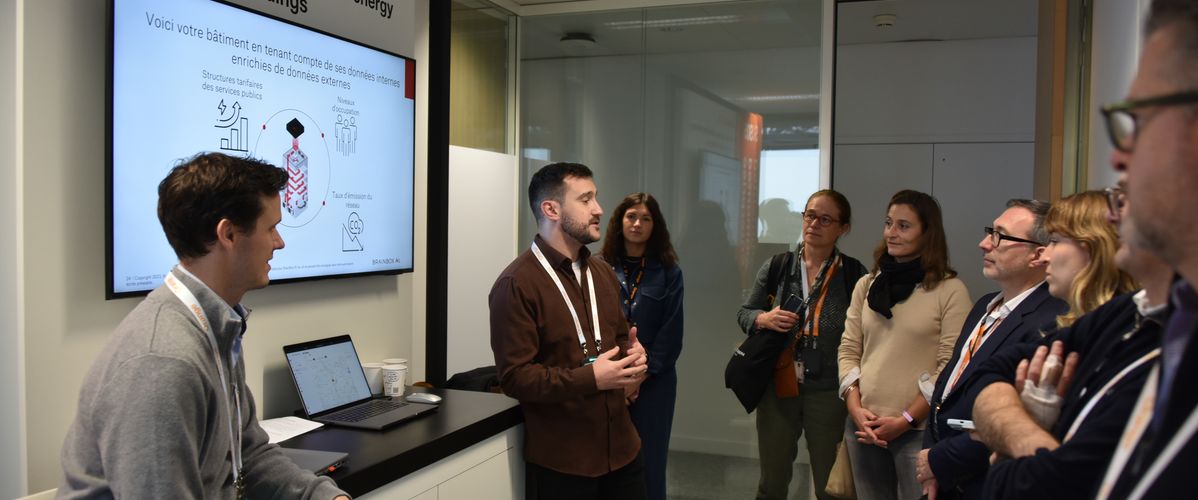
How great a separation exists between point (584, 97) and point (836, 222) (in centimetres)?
186

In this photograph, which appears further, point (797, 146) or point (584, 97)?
point (584, 97)

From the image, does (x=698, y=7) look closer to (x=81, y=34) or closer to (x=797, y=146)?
(x=797, y=146)

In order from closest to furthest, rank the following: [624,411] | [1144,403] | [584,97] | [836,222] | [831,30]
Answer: [1144,403] < [624,411] < [836,222] < [831,30] < [584,97]

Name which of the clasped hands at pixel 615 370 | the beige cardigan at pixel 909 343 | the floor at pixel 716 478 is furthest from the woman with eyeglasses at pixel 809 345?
the clasped hands at pixel 615 370

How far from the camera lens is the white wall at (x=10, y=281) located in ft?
6.32

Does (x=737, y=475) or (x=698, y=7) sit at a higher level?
(x=698, y=7)

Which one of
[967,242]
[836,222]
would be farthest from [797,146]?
[967,242]

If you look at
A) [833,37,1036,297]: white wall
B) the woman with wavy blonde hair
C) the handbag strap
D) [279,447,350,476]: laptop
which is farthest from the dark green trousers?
[833,37,1036,297]: white wall

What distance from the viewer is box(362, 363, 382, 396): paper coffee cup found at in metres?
3.04

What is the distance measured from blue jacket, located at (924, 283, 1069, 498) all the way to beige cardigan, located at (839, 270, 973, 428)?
0.52 m

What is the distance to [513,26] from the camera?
4.92m

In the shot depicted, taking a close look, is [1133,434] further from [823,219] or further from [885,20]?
[885,20]

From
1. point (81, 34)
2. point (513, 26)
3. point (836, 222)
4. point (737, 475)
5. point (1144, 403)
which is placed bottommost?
point (737, 475)

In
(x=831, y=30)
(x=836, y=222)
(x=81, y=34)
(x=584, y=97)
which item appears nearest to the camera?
(x=81, y=34)
